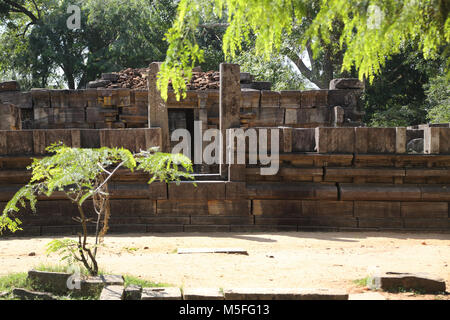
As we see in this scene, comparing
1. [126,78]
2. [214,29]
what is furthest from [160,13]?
[126,78]

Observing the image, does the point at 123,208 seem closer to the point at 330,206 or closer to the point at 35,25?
the point at 330,206

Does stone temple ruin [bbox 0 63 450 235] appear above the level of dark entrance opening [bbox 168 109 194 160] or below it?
below

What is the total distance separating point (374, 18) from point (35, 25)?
1125 inches

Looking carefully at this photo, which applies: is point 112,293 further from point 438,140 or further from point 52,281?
point 438,140

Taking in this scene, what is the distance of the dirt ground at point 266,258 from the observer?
20.4 ft

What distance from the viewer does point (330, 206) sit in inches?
422

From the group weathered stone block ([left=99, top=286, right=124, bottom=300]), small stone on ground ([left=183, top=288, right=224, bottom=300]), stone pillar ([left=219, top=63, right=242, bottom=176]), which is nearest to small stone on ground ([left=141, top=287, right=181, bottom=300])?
small stone on ground ([left=183, top=288, right=224, bottom=300])

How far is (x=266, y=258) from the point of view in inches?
304

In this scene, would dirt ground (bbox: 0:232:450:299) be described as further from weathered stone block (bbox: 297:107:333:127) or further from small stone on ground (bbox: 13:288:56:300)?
weathered stone block (bbox: 297:107:333:127)

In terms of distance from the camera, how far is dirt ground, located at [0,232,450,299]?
621 cm

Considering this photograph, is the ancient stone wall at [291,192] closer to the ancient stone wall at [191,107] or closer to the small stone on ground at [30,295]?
the small stone on ground at [30,295]

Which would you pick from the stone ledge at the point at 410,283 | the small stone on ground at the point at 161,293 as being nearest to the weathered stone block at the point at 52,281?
the small stone on ground at the point at 161,293

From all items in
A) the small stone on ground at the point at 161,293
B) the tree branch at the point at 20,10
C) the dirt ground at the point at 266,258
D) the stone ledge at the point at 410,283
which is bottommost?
the dirt ground at the point at 266,258

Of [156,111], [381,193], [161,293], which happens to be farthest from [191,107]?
[161,293]
